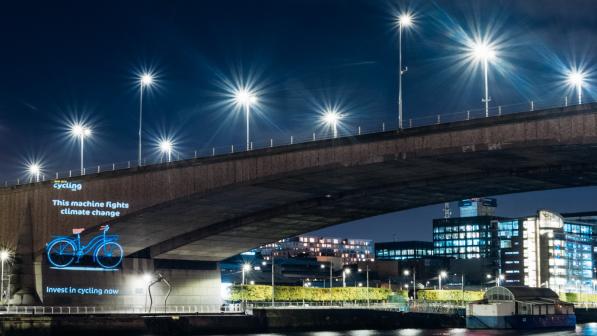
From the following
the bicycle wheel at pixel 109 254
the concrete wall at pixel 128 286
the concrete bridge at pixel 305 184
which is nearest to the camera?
the concrete bridge at pixel 305 184

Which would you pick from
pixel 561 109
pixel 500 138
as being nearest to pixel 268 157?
pixel 500 138

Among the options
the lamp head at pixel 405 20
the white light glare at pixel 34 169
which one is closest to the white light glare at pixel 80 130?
the white light glare at pixel 34 169

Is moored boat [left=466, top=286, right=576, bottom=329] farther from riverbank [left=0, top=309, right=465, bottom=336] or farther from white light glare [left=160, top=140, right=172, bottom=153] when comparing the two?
white light glare [left=160, top=140, right=172, bottom=153]

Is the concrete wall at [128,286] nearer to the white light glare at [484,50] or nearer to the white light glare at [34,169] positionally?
the white light glare at [34,169]

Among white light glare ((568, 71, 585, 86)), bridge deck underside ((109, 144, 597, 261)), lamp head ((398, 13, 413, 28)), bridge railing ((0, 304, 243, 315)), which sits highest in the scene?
lamp head ((398, 13, 413, 28))

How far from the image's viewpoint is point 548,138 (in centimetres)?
7331

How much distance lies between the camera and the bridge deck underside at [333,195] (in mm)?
83500

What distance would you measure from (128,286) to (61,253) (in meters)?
10.9

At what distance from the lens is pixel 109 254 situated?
A: 108 m

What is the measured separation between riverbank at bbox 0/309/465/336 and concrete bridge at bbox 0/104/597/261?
12.9 meters

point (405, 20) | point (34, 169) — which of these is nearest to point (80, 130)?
point (34, 169)

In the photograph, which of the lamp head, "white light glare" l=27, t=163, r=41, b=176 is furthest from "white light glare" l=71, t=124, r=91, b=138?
the lamp head

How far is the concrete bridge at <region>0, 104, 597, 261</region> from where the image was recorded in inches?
3051

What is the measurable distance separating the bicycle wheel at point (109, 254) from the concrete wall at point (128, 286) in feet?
3.65
